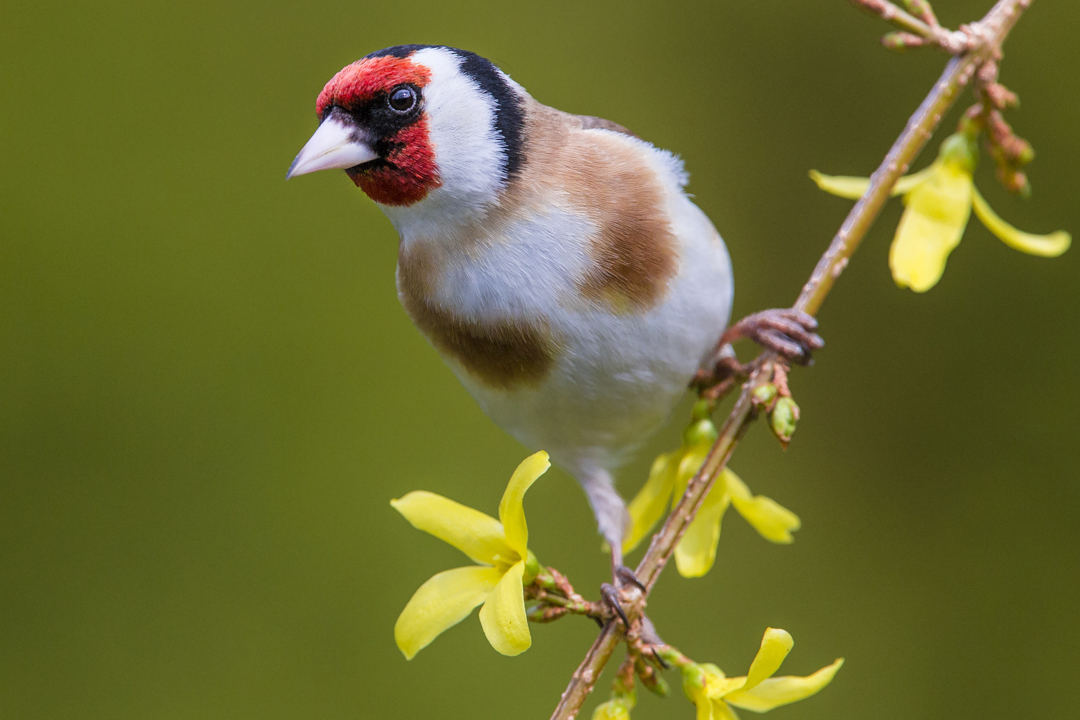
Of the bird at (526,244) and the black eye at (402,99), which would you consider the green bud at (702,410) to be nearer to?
the bird at (526,244)

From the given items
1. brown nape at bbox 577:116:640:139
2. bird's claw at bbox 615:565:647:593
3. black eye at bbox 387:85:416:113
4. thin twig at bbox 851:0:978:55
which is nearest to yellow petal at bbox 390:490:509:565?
bird's claw at bbox 615:565:647:593

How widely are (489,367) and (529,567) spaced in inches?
8.6

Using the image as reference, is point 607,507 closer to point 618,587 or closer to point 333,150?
point 618,587

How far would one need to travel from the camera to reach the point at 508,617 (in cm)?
78

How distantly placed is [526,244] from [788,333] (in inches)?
11.6

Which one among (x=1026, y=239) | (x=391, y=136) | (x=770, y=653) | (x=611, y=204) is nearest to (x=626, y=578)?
(x=770, y=653)

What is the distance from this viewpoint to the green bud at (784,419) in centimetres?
89

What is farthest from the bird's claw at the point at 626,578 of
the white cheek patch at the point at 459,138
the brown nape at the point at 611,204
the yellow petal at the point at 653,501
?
the white cheek patch at the point at 459,138

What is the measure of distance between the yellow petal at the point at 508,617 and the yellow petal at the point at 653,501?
299 mm

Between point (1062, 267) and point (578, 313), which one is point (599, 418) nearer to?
point (578, 313)

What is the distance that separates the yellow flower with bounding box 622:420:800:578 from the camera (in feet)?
3.34

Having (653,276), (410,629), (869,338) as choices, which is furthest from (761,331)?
(869,338)

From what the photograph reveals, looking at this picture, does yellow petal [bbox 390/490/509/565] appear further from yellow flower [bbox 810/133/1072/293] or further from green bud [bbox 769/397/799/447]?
yellow flower [bbox 810/133/1072/293]

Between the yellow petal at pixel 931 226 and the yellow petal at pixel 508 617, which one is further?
the yellow petal at pixel 931 226
